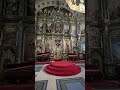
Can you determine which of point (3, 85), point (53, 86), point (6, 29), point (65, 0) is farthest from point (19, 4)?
point (65, 0)

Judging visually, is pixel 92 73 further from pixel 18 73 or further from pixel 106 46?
pixel 18 73

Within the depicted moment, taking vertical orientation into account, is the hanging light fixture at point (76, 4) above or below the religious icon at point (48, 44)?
above

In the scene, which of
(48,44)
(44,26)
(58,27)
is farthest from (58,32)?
(48,44)

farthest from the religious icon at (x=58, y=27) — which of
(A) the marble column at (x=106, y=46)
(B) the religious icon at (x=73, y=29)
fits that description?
(A) the marble column at (x=106, y=46)

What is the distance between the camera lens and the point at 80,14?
60.3 ft

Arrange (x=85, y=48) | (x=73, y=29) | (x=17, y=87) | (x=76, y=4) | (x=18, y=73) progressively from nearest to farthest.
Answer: (x=17, y=87) → (x=18, y=73) → (x=85, y=48) → (x=76, y=4) → (x=73, y=29)

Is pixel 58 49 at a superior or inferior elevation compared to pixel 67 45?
inferior

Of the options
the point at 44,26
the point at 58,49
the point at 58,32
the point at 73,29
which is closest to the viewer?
the point at 44,26

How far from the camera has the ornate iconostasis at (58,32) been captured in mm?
17812

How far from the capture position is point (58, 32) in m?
18.3

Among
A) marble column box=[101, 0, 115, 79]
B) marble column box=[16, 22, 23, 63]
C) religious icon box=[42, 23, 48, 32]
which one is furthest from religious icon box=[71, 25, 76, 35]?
marble column box=[16, 22, 23, 63]

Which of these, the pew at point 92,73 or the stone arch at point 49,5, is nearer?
the pew at point 92,73

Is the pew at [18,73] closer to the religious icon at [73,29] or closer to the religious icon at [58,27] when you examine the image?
the religious icon at [58,27]

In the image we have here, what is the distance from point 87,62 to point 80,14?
13.7 metres
